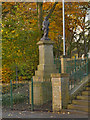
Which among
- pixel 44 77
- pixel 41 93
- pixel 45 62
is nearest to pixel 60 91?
pixel 41 93

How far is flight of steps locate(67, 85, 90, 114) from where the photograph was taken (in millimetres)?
10023

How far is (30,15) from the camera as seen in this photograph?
2008 cm

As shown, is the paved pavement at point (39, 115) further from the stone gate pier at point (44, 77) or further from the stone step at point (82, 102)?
the stone gate pier at point (44, 77)

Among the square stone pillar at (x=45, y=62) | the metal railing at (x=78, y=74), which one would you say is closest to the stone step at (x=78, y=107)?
the metal railing at (x=78, y=74)

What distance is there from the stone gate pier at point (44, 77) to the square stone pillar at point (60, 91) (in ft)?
5.43

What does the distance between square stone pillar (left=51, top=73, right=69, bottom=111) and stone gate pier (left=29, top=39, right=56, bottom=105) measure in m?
1.66

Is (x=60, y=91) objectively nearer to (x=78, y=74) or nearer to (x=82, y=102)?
(x=82, y=102)

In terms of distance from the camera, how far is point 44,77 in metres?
13.0

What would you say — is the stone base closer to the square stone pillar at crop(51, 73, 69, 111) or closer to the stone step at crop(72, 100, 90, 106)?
the square stone pillar at crop(51, 73, 69, 111)

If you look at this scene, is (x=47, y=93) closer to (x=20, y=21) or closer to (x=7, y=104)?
(x=7, y=104)

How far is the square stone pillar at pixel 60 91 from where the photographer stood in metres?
10.8

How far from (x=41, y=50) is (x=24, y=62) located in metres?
4.22

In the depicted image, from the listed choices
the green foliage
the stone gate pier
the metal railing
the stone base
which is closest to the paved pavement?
the stone base

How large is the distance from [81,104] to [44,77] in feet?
10.5
